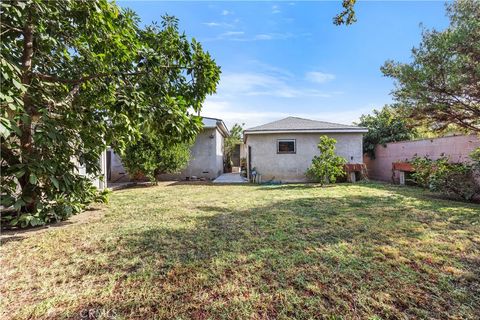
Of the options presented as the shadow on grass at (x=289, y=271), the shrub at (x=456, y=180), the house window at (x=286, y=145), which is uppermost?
the house window at (x=286, y=145)

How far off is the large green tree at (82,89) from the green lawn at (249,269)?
956mm

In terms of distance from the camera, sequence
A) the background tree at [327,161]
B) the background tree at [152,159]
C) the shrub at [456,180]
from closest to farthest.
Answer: the shrub at [456,180]
the background tree at [327,161]
the background tree at [152,159]

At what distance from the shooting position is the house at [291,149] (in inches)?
514

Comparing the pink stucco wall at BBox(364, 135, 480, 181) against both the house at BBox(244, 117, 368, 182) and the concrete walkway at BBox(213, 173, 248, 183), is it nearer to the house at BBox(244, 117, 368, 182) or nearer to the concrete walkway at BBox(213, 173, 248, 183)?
the house at BBox(244, 117, 368, 182)

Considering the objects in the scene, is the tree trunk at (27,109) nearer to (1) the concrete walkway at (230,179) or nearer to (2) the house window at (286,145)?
(1) the concrete walkway at (230,179)

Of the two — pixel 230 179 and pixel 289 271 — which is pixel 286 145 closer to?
pixel 230 179

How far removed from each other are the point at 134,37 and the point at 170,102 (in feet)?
6.37

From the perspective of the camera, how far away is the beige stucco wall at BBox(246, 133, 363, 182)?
515 inches

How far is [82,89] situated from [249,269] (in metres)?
4.80

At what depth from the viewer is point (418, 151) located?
10570 mm

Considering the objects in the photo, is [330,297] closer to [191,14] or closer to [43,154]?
[43,154]

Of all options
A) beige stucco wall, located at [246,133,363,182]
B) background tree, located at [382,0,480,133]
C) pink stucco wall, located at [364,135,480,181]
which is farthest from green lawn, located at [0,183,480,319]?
beige stucco wall, located at [246,133,363,182]

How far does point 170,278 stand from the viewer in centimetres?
252

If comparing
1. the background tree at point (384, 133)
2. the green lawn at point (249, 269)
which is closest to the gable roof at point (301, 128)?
the background tree at point (384, 133)
